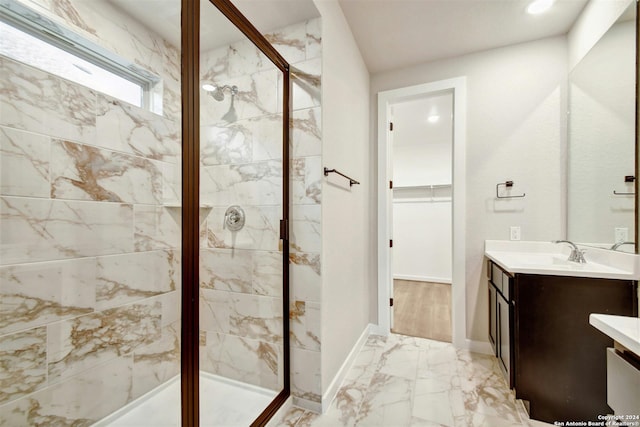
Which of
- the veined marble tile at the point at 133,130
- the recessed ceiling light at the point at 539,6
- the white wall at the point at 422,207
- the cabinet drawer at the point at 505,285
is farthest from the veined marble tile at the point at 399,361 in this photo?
the recessed ceiling light at the point at 539,6

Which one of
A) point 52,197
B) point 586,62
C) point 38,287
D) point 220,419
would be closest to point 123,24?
point 52,197

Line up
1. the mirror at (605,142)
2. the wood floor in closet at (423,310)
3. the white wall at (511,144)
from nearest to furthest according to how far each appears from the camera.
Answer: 1. the mirror at (605,142)
2. the white wall at (511,144)
3. the wood floor in closet at (423,310)

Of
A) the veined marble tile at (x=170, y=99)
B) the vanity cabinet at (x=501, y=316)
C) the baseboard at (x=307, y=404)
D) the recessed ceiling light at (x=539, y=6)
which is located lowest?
the baseboard at (x=307, y=404)

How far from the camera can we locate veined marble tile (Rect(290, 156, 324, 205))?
1600 millimetres

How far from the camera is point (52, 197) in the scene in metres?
1.24

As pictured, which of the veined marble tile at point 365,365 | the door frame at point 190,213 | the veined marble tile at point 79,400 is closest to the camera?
the door frame at point 190,213

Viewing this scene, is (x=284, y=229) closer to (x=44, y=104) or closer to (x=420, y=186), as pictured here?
(x=44, y=104)

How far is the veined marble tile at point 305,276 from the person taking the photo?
159 centimetres

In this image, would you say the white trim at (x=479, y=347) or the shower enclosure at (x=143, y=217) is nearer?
the shower enclosure at (x=143, y=217)

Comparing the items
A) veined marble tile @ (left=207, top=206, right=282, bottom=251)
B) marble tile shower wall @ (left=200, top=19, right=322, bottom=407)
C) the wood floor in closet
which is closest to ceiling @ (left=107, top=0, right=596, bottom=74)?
marble tile shower wall @ (left=200, top=19, right=322, bottom=407)

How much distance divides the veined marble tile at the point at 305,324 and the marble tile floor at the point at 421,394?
0.41 meters

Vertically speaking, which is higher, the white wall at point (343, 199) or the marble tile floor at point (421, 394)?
the white wall at point (343, 199)

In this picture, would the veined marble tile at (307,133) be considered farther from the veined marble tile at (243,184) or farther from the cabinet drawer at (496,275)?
the cabinet drawer at (496,275)

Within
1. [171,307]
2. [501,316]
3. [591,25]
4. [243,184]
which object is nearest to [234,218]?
[243,184]
